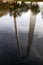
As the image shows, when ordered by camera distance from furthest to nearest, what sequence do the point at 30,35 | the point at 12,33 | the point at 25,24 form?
the point at 25,24
the point at 12,33
the point at 30,35

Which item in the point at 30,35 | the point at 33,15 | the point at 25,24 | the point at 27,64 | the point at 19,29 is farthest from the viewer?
the point at 33,15

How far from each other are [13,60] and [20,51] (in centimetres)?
72

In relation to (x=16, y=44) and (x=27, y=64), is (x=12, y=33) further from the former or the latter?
(x=27, y=64)

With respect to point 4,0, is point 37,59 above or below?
above

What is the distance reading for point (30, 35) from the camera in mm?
10680

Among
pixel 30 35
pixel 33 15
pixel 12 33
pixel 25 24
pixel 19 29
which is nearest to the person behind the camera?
pixel 30 35

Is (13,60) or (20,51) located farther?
(20,51)

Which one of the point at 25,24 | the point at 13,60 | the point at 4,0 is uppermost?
the point at 13,60

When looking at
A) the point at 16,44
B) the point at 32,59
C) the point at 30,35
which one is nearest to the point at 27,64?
the point at 32,59

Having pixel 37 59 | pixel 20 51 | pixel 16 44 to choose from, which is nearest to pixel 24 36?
pixel 16 44

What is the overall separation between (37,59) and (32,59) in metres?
0.20

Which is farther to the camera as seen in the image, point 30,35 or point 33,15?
point 33,15

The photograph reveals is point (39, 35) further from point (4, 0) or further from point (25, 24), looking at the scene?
point (4, 0)

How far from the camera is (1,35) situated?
1092 centimetres
